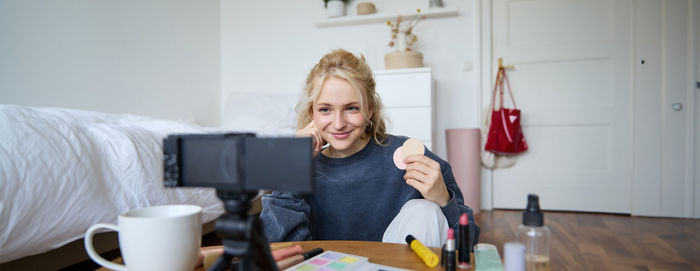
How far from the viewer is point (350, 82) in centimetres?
102

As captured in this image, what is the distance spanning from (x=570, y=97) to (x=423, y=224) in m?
2.47

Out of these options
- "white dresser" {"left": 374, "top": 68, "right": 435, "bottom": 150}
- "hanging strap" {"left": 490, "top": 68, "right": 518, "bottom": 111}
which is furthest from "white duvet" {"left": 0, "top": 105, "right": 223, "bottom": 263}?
"hanging strap" {"left": 490, "top": 68, "right": 518, "bottom": 111}

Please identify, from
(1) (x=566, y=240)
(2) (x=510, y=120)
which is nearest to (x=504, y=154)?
(2) (x=510, y=120)

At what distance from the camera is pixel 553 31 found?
2773 millimetres

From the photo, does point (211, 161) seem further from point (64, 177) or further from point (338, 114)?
point (64, 177)

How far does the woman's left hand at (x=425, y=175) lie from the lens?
802mm

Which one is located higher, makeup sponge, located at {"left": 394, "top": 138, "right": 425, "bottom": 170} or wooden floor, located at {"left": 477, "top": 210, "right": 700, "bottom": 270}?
makeup sponge, located at {"left": 394, "top": 138, "right": 425, "bottom": 170}

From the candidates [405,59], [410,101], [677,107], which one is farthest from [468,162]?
[677,107]

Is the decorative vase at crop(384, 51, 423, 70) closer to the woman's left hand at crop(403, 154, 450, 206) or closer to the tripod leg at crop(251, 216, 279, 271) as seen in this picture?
the woman's left hand at crop(403, 154, 450, 206)

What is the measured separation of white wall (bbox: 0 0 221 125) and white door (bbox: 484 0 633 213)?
2410 millimetres

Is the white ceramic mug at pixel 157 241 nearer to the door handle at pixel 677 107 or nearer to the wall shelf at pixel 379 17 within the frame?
the wall shelf at pixel 379 17

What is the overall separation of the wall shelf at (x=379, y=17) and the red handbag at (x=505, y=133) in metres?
0.83

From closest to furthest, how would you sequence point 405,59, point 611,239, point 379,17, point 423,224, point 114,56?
point 423,224, point 611,239, point 114,56, point 405,59, point 379,17

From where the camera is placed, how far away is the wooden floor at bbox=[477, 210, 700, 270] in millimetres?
1655
